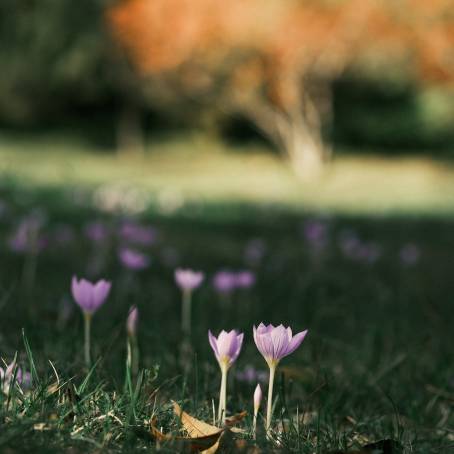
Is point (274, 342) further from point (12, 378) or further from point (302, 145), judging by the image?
point (302, 145)

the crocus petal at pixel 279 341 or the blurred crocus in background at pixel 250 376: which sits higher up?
the crocus petal at pixel 279 341

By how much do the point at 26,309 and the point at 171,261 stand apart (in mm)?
1515

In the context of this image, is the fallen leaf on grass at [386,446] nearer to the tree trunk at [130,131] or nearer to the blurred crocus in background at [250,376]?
the blurred crocus in background at [250,376]

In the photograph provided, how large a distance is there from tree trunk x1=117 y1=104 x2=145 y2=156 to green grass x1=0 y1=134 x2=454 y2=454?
15.4 metres

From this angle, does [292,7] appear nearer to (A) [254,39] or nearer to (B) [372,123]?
(A) [254,39]

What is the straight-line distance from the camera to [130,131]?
21.7m

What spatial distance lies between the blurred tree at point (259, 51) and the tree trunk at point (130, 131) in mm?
2865

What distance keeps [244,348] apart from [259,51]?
1412 cm

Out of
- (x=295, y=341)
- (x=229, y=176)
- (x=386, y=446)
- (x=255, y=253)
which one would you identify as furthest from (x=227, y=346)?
(x=229, y=176)

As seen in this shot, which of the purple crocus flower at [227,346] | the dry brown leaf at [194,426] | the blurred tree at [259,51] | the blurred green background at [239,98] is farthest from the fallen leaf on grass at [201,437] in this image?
the blurred tree at [259,51]

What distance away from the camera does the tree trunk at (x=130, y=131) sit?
838 inches

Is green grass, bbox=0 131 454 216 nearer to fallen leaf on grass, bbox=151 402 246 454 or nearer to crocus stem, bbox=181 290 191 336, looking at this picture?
crocus stem, bbox=181 290 191 336

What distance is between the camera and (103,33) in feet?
66.3

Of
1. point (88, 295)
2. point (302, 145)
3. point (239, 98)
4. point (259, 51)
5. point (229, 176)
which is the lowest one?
point (229, 176)
